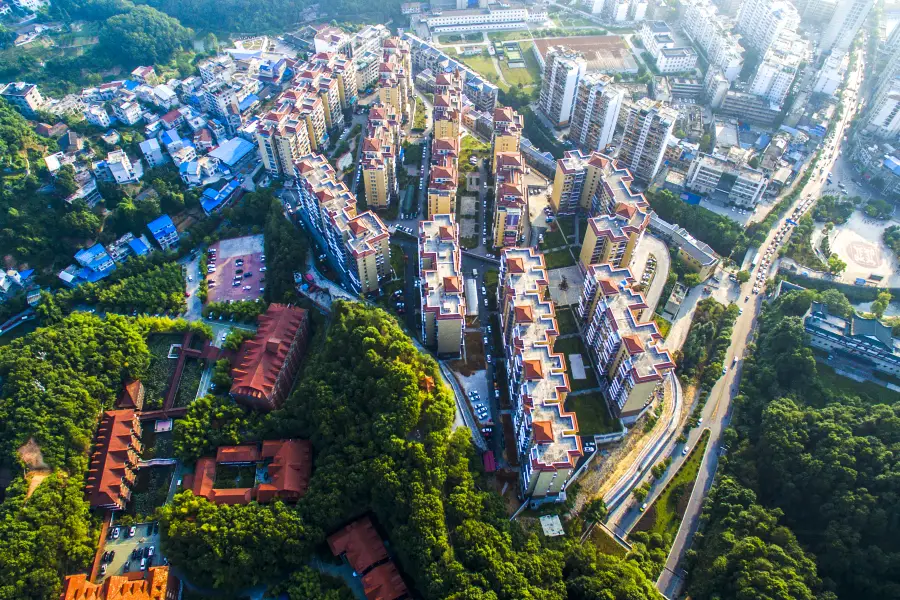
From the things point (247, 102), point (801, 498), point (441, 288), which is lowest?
point (801, 498)

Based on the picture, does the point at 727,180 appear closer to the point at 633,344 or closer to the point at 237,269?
the point at 633,344

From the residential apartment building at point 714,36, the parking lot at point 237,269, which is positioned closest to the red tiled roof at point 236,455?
the parking lot at point 237,269

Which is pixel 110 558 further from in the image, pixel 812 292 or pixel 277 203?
pixel 812 292

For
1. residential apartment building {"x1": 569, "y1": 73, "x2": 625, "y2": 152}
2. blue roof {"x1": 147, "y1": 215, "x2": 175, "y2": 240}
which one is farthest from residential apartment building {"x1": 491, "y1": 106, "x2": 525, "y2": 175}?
blue roof {"x1": 147, "y1": 215, "x2": 175, "y2": 240}

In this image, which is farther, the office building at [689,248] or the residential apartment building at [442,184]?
the office building at [689,248]

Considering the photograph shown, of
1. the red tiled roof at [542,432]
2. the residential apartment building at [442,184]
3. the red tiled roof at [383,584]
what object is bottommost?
the red tiled roof at [383,584]

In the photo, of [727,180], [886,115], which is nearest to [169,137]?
[727,180]

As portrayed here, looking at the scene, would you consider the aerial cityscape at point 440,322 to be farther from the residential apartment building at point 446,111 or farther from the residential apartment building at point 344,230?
the residential apartment building at point 446,111
